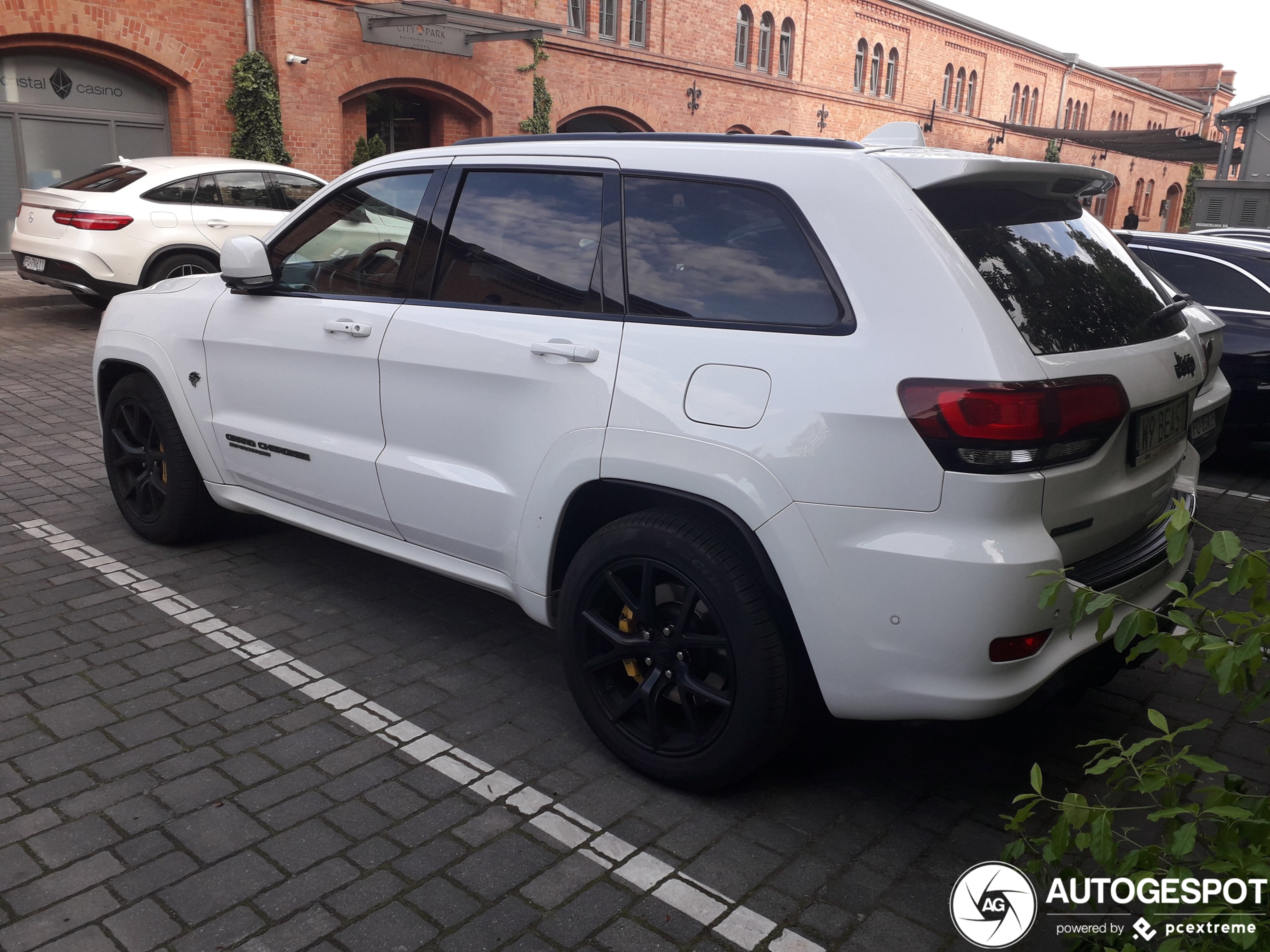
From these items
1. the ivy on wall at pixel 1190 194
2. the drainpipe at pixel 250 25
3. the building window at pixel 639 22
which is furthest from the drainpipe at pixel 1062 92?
the drainpipe at pixel 250 25

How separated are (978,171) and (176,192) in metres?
11.2

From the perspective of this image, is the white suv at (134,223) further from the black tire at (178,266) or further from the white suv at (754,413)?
the white suv at (754,413)

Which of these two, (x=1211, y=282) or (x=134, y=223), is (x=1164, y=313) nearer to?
(x=1211, y=282)

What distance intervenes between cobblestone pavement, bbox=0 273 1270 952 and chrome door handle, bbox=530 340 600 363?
126 cm

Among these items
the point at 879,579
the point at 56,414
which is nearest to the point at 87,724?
the point at 879,579

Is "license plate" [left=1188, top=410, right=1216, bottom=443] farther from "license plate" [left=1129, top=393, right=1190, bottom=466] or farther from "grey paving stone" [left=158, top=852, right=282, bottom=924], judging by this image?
"grey paving stone" [left=158, top=852, right=282, bottom=924]

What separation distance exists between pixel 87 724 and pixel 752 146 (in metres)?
2.80

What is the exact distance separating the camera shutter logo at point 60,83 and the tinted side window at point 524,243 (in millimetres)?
16380

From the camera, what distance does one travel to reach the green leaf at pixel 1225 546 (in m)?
1.88

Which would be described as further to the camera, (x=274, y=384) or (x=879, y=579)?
(x=274, y=384)

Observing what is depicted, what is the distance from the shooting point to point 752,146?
9.82ft

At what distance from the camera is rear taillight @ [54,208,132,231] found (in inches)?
444

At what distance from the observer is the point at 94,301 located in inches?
501

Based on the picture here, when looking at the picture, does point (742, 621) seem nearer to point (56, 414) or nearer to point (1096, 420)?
point (1096, 420)
